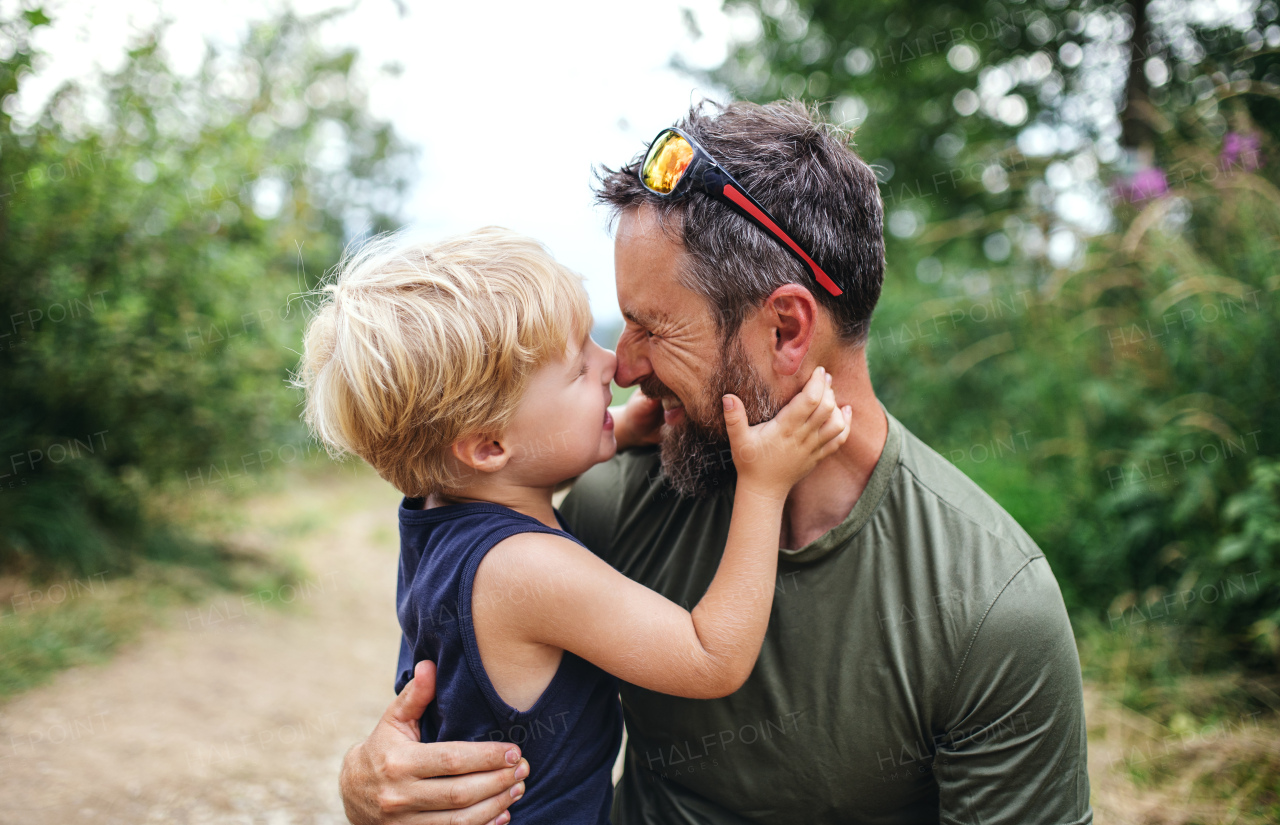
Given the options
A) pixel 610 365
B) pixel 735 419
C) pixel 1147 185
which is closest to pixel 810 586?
pixel 735 419

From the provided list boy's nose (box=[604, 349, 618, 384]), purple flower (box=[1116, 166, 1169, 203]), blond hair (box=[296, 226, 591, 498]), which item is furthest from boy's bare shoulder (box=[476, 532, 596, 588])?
purple flower (box=[1116, 166, 1169, 203])

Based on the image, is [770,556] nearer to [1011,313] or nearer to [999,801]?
[999,801]

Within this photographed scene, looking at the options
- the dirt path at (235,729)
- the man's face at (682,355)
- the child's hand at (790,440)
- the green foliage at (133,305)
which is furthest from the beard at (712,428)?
the green foliage at (133,305)

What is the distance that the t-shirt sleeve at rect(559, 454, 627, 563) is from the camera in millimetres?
2180

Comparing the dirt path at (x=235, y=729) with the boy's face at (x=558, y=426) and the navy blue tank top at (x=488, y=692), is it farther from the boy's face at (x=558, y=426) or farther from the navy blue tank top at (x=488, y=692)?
the boy's face at (x=558, y=426)

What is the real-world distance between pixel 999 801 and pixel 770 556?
0.63 metres

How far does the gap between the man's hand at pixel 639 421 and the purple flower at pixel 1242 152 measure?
143 inches

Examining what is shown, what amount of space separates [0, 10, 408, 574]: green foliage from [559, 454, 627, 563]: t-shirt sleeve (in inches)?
124

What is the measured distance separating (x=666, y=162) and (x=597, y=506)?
3.03 feet

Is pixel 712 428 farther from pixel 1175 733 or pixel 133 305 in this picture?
pixel 133 305

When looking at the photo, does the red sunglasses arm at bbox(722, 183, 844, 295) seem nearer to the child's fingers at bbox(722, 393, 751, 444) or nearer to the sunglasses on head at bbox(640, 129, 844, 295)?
the sunglasses on head at bbox(640, 129, 844, 295)

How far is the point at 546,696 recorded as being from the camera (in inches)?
65.7

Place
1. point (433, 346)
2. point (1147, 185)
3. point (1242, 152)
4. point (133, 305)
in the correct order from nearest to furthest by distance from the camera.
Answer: point (433, 346)
point (1242, 152)
point (1147, 185)
point (133, 305)

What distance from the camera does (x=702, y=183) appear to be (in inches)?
71.0
